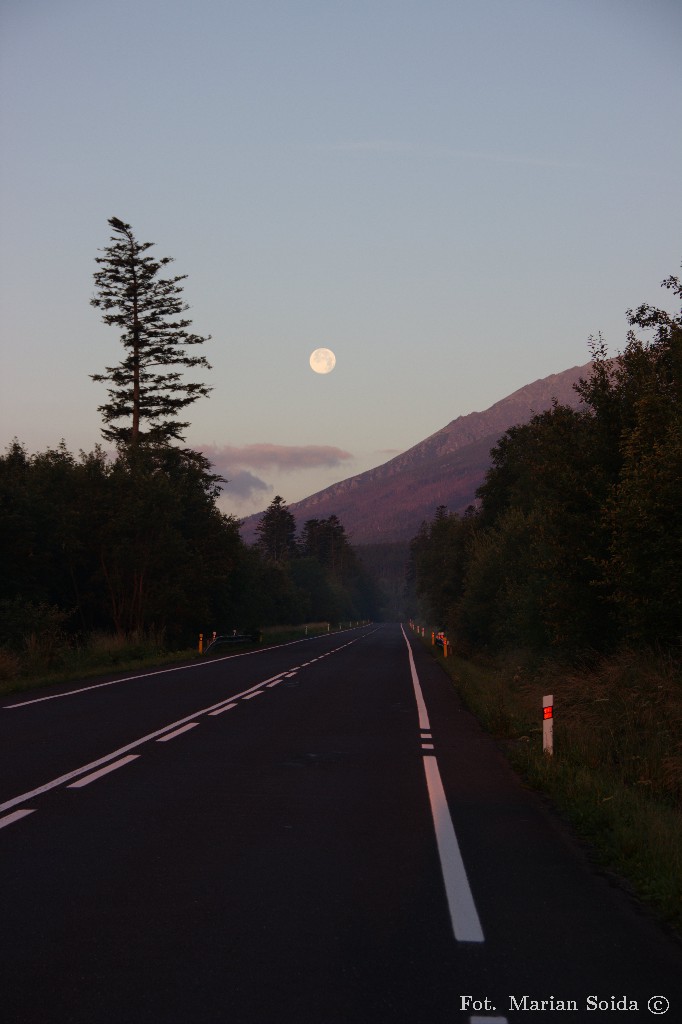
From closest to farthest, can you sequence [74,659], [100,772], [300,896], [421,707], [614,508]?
[300,896]
[100,772]
[614,508]
[421,707]
[74,659]

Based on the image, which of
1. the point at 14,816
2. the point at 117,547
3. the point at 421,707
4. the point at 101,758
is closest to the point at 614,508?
the point at 421,707

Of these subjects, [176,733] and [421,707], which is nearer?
[176,733]

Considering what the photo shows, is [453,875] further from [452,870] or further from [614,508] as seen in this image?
[614,508]

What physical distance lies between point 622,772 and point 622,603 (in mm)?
7007

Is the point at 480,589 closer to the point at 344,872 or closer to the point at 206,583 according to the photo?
the point at 206,583

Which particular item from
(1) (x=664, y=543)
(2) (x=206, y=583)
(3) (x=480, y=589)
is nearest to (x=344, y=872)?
(1) (x=664, y=543)

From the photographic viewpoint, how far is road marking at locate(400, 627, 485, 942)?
5230 millimetres

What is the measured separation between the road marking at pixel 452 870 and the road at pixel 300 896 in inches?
0.8

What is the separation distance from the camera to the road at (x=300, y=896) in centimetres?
427

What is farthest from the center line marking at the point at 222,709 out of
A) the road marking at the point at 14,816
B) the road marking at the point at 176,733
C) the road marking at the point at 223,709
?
the road marking at the point at 14,816

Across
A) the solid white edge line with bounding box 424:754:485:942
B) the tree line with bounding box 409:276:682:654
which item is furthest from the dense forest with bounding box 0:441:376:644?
the solid white edge line with bounding box 424:754:485:942

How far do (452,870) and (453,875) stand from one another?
14cm

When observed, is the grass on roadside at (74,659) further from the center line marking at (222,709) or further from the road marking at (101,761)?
the road marking at (101,761)

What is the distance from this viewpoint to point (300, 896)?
19.1 ft
